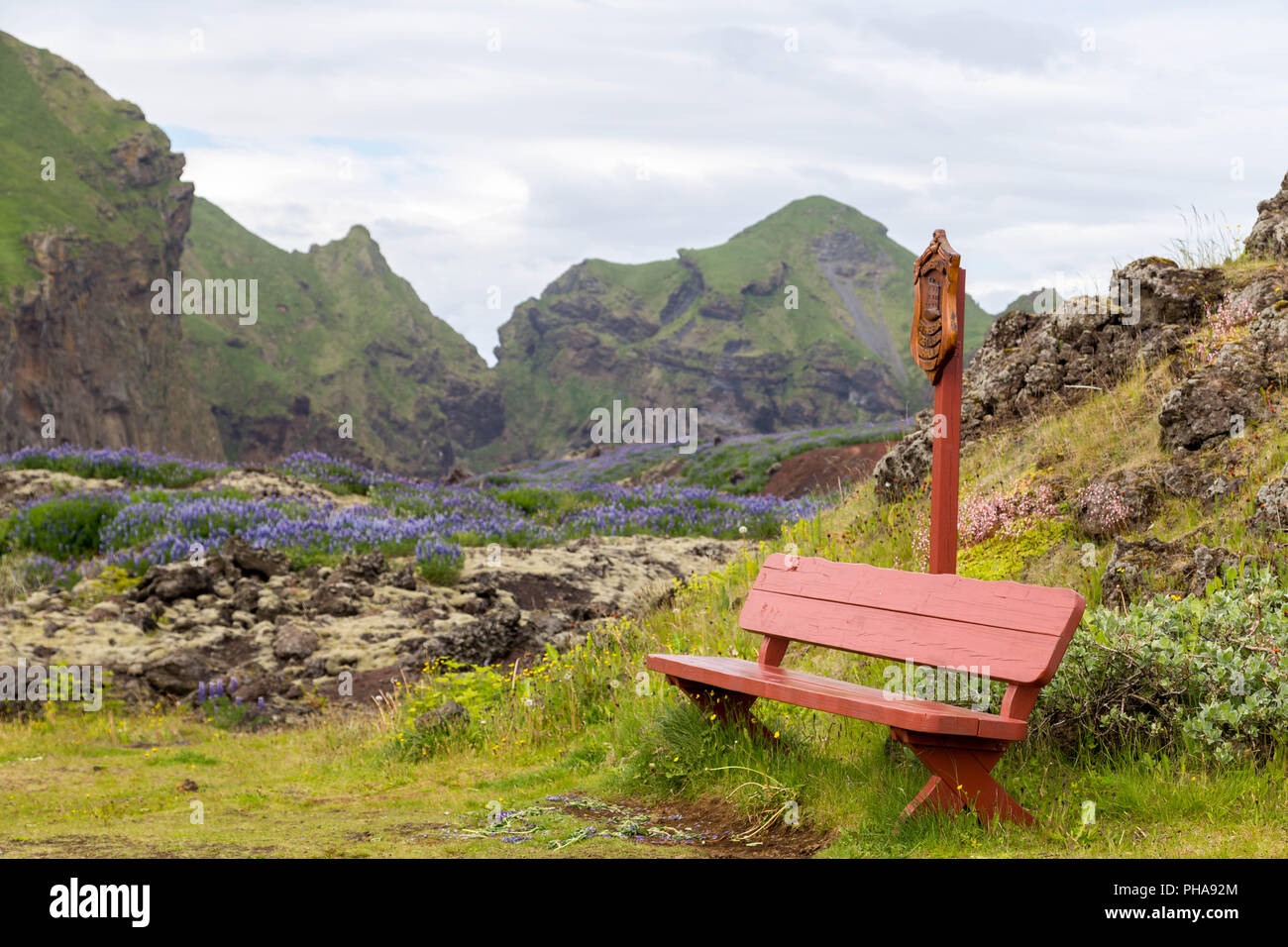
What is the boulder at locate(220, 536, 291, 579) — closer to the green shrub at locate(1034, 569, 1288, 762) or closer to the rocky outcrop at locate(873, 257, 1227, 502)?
the rocky outcrop at locate(873, 257, 1227, 502)

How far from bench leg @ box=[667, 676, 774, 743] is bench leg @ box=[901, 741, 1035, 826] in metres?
1.34

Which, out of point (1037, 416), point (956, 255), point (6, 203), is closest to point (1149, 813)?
point (956, 255)

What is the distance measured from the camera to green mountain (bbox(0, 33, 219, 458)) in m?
78.3

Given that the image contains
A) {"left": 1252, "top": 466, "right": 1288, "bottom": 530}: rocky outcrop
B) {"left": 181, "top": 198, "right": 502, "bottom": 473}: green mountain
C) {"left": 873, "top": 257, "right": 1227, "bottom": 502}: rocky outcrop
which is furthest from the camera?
{"left": 181, "top": 198, "right": 502, "bottom": 473}: green mountain

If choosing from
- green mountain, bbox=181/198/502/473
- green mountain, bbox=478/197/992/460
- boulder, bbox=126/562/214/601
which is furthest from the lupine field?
green mountain, bbox=181/198/502/473

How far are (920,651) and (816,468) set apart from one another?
20203 mm

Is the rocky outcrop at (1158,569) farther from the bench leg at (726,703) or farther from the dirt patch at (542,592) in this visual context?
the dirt patch at (542,592)

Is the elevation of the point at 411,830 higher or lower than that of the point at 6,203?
lower

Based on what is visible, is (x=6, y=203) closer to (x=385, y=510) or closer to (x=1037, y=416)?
(x=385, y=510)

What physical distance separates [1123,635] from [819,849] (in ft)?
6.00

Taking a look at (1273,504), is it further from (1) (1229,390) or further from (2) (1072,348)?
(2) (1072,348)

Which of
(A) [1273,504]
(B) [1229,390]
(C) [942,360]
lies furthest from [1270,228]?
(C) [942,360]

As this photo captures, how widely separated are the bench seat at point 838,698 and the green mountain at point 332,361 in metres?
127
